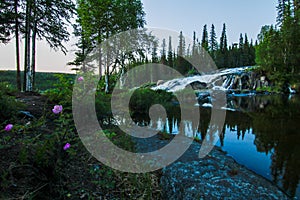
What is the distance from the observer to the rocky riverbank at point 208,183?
93.6 inches

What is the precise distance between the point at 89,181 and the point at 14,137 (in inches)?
63.3

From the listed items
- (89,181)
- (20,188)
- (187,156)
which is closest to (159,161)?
(187,156)

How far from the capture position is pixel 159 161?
3.13 metres

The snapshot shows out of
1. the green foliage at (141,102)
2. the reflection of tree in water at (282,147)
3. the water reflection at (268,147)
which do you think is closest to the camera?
the reflection of tree in water at (282,147)

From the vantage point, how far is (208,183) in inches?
102

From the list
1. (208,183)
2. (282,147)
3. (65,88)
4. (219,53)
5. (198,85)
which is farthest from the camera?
(219,53)

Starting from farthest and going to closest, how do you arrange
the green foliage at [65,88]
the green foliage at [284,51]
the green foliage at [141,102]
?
the green foliage at [284,51], the green foliage at [141,102], the green foliage at [65,88]

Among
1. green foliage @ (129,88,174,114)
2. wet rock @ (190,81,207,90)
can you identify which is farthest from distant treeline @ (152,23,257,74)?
green foliage @ (129,88,174,114)

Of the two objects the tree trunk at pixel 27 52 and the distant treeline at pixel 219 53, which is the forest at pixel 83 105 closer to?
the tree trunk at pixel 27 52

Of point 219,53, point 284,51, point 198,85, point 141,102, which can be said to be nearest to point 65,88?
point 141,102

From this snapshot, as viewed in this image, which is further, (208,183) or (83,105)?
(83,105)

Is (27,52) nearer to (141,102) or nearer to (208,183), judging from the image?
(141,102)

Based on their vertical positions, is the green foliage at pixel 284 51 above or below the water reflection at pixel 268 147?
above

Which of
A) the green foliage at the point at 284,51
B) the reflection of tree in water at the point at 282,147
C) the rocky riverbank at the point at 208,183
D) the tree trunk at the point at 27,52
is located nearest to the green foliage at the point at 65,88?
the rocky riverbank at the point at 208,183
